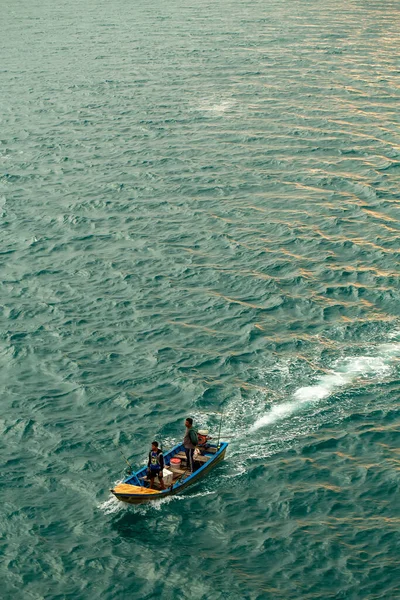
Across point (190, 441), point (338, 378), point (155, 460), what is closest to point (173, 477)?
point (155, 460)

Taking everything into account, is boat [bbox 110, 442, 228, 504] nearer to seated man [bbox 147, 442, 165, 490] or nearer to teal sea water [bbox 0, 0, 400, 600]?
seated man [bbox 147, 442, 165, 490]

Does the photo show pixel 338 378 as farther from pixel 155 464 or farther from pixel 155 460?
pixel 155 464

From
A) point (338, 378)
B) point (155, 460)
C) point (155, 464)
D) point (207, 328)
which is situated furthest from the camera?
point (207, 328)

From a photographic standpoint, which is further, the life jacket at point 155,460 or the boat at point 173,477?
the life jacket at point 155,460

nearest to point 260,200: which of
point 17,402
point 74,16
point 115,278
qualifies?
point 115,278

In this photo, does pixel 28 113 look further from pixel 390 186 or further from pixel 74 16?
pixel 74 16

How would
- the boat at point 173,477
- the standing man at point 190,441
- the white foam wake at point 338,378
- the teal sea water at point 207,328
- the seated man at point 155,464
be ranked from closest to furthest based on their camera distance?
the teal sea water at point 207,328 < the boat at point 173,477 < the seated man at point 155,464 < the standing man at point 190,441 < the white foam wake at point 338,378

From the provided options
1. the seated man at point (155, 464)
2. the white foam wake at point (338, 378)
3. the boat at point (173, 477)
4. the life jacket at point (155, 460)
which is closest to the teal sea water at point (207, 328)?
the white foam wake at point (338, 378)

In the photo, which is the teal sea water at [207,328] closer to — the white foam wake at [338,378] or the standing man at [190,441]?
the white foam wake at [338,378]
